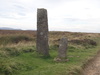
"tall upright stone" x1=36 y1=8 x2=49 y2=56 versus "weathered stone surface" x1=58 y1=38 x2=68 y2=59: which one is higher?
"tall upright stone" x1=36 y1=8 x2=49 y2=56

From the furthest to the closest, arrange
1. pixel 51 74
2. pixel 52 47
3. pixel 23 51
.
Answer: pixel 52 47 → pixel 23 51 → pixel 51 74

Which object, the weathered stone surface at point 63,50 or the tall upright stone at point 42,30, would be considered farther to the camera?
the tall upright stone at point 42,30

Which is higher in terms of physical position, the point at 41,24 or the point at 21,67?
the point at 41,24

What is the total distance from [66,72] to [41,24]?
5.61 metres

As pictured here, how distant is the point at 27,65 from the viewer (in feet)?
38.2

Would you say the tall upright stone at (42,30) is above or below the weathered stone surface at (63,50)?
above

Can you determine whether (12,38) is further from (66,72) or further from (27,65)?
(66,72)

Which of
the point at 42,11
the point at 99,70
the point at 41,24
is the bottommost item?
the point at 99,70

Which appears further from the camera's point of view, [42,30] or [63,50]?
[42,30]

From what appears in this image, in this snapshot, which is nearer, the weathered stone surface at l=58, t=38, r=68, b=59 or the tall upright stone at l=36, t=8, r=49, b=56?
the weathered stone surface at l=58, t=38, r=68, b=59

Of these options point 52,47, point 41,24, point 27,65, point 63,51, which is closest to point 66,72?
point 27,65

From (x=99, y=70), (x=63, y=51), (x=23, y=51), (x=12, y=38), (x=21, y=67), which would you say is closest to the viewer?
(x=21, y=67)

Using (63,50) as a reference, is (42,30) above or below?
above

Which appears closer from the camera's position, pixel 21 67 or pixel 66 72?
pixel 66 72
